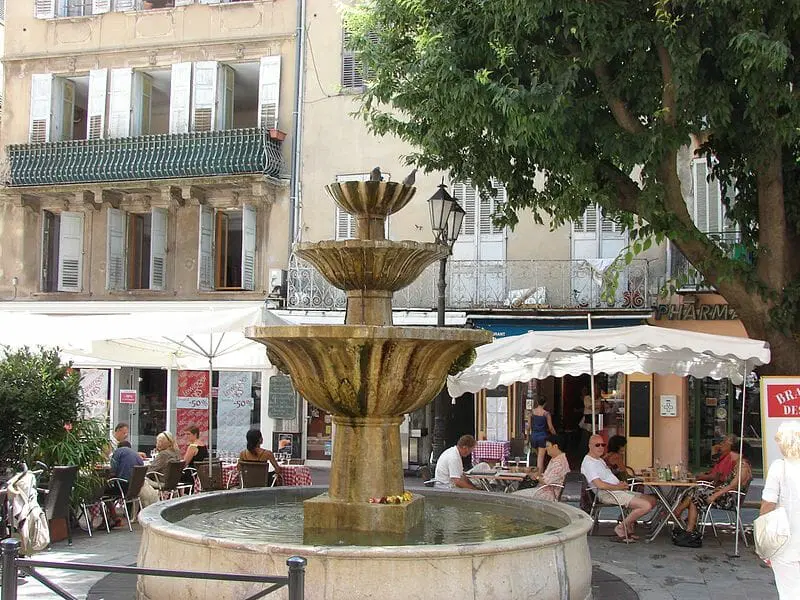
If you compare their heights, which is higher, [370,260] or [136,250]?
[136,250]

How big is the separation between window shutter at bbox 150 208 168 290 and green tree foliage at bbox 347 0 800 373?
10.6 meters

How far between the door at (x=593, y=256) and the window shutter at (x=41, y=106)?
12.4 meters

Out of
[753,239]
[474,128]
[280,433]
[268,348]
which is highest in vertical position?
[474,128]

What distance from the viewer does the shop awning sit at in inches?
421

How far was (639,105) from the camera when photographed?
11.5m

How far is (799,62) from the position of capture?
10.8 m

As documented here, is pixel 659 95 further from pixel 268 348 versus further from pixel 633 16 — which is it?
pixel 268 348

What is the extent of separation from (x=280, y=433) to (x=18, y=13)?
1223 cm

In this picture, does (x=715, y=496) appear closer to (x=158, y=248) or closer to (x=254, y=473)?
(x=254, y=473)

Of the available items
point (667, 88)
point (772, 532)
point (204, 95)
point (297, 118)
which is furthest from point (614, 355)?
point (204, 95)

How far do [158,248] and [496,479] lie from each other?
11.7 meters

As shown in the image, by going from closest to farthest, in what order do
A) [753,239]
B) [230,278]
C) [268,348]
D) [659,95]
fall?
[268,348]
[659,95]
[753,239]
[230,278]

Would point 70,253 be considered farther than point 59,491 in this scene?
Yes

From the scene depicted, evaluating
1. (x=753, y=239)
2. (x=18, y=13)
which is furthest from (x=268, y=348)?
(x=18, y=13)
